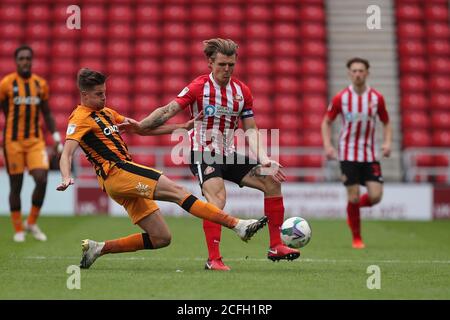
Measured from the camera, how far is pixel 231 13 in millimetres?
21125

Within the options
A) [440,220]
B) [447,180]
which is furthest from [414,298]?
[447,180]

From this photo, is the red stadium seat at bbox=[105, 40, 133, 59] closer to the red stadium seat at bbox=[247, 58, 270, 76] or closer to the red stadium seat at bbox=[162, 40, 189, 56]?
the red stadium seat at bbox=[162, 40, 189, 56]

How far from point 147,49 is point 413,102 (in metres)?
6.17

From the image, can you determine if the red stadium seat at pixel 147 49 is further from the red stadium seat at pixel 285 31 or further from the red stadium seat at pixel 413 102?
the red stadium seat at pixel 413 102

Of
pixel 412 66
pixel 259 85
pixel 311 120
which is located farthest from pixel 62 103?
pixel 412 66

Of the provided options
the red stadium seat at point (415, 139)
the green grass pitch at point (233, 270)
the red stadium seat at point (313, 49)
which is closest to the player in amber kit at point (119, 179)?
the green grass pitch at point (233, 270)

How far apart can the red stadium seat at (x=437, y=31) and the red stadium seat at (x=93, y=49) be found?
301 inches

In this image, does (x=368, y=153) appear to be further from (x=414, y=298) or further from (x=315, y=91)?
(x=315, y=91)

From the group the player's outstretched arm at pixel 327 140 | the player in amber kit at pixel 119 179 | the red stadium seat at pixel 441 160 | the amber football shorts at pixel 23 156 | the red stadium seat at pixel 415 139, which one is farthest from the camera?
the red stadium seat at pixel 415 139

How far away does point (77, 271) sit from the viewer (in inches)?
279

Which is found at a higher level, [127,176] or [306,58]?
[306,58]

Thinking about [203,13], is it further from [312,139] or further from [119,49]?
[312,139]

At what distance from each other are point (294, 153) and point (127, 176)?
A: 1039 centimetres

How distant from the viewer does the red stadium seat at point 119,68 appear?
20.2 m
